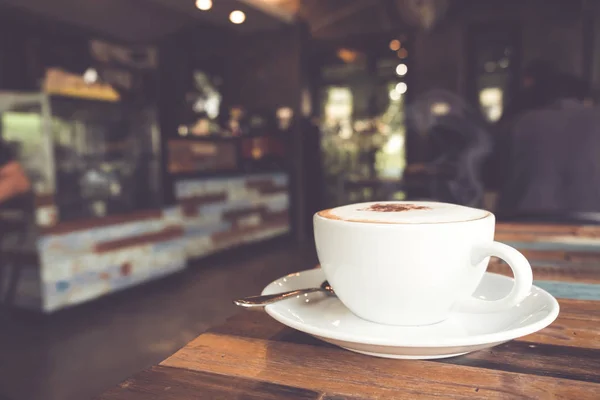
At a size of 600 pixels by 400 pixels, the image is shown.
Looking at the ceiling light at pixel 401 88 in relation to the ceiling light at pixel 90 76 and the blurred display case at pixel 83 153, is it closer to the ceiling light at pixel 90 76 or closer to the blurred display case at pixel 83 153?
the blurred display case at pixel 83 153

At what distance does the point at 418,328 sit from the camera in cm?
43

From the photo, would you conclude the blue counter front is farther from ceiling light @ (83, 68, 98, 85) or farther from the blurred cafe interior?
ceiling light @ (83, 68, 98, 85)

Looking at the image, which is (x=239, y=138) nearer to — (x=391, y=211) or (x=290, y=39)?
(x=290, y=39)

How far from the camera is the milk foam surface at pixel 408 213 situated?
0.42 meters

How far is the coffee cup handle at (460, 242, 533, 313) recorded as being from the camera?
39cm

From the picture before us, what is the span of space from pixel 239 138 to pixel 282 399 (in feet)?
15.7

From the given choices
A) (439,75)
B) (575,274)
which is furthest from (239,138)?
(575,274)

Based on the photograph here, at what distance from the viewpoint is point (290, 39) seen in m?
5.72

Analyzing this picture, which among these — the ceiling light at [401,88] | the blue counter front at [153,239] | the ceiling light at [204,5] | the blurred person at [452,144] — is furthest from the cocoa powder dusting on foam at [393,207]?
the ceiling light at [401,88]

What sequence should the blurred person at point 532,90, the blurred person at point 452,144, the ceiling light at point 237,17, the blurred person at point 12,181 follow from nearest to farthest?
the blurred person at point 12,181 → the blurred person at point 452,144 → the blurred person at point 532,90 → the ceiling light at point 237,17

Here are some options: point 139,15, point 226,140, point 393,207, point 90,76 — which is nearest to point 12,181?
point 90,76

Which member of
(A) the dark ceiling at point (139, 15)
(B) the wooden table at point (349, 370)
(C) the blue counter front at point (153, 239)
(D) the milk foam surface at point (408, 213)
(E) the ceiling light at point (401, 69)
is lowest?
(C) the blue counter front at point (153, 239)

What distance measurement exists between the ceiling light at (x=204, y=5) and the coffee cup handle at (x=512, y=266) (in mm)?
4587

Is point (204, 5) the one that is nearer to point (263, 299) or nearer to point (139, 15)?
point (139, 15)
